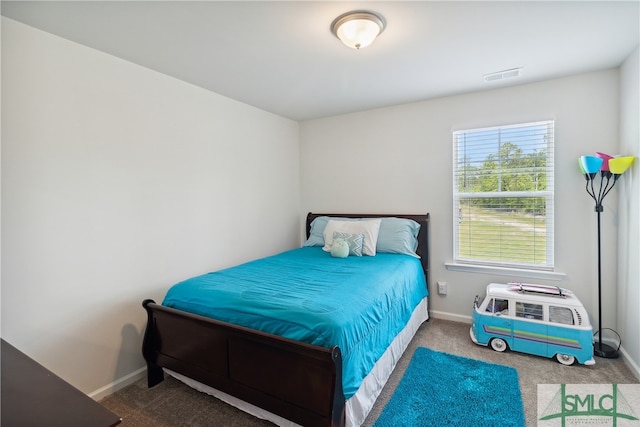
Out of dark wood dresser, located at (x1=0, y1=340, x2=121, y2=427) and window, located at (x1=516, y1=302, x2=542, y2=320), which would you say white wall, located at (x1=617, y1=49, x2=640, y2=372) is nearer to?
window, located at (x1=516, y1=302, x2=542, y2=320)

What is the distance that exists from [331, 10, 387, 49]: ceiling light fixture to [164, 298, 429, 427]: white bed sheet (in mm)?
2003

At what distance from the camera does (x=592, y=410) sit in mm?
1903

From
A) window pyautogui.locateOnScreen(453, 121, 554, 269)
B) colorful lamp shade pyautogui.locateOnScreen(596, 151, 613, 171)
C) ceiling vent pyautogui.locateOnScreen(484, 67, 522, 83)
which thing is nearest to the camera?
colorful lamp shade pyautogui.locateOnScreen(596, 151, 613, 171)

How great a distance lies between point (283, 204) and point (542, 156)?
9.15ft

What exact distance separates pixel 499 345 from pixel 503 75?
2.29 m

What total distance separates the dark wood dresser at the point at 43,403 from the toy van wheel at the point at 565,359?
296 centimetres

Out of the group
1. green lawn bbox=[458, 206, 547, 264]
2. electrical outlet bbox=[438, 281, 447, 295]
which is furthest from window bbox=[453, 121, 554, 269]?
electrical outlet bbox=[438, 281, 447, 295]

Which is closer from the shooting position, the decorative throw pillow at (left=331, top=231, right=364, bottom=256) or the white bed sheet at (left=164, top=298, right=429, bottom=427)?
the white bed sheet at (left=164, top=298, right=429, bottom=427)

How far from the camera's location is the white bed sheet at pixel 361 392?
1.69 m

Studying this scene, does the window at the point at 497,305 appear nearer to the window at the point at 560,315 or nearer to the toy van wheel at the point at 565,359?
the window at the point at 560,315

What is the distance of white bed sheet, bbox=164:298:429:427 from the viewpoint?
169cm

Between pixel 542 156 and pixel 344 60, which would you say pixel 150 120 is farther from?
pixel 542 156

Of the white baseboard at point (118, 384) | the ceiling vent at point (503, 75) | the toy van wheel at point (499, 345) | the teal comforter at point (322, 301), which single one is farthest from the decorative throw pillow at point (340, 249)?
the ceiling vent at point (503, 75)

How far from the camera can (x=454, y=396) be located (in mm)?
2045
